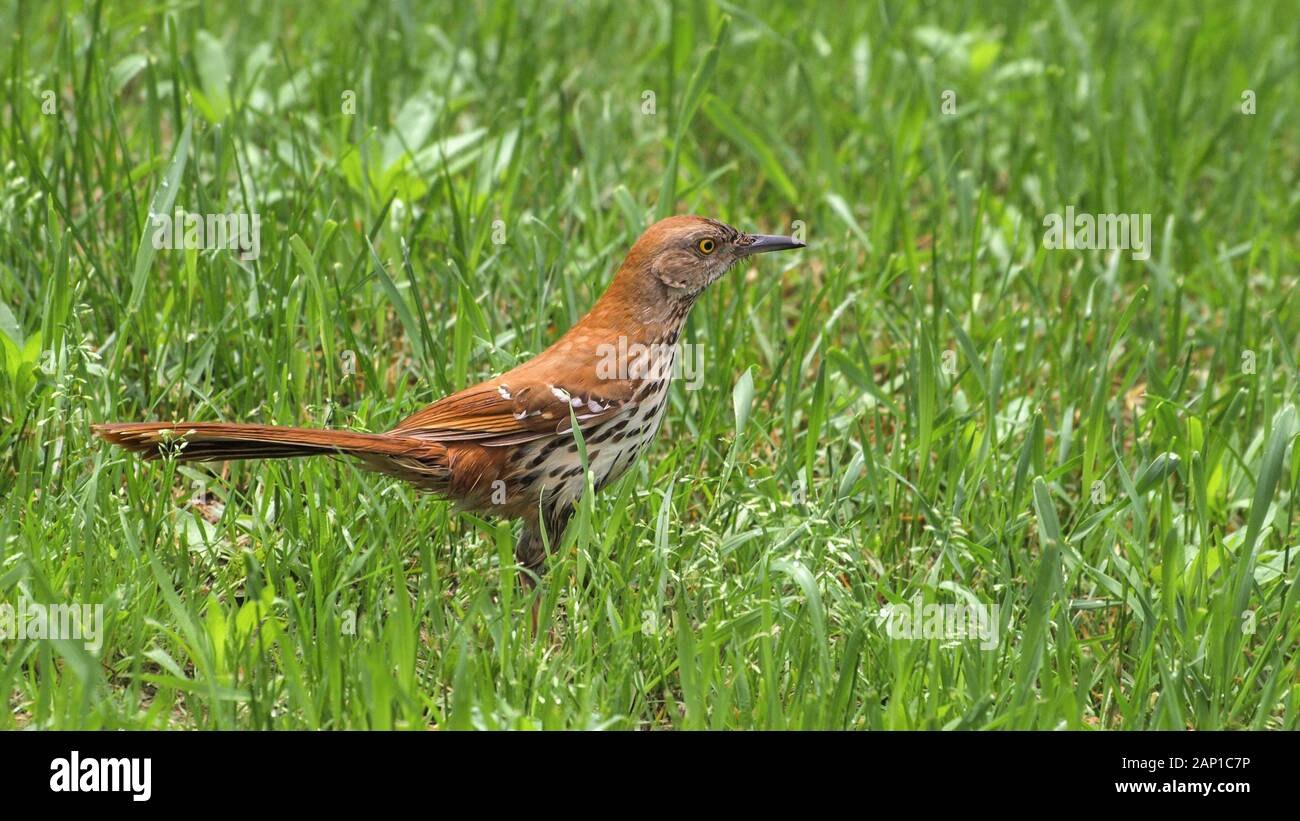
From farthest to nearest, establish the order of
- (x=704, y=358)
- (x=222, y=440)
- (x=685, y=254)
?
(x=704, y=358) → (x=685, y=254) → (x=222, y=440)

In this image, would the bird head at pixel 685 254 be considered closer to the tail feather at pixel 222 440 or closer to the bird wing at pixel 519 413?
the bird wing at pixel 519 413

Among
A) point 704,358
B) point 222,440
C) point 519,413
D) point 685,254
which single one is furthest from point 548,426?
point 704,358

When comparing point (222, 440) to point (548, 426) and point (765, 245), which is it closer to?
point (548, 426)

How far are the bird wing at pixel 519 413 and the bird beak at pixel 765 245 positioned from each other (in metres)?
0.76

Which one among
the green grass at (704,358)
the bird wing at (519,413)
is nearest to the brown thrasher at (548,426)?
the bird wing at (519,413)

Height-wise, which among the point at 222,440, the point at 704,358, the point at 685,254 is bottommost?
the point at 222,440

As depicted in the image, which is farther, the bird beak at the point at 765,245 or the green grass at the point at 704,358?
the bird beak at the point at 765,245

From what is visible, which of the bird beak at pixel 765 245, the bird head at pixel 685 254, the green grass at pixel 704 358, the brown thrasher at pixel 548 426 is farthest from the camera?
the bird beak at pixel 765 245

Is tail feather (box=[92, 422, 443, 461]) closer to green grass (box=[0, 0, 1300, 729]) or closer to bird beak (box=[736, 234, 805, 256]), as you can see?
green grass (box=[0, 0, 1300, 729])

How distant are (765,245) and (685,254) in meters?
0.35

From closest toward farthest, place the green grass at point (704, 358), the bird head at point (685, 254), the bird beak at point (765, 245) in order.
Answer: the green grass at point (704, 358) → the bird head at point (685, 254) → the bird beak at point (765, 245)

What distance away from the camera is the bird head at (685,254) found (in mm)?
4512

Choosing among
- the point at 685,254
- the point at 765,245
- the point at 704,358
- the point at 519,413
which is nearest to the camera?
Answer: the point at 519,413

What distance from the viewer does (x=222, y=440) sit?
12.6ft
